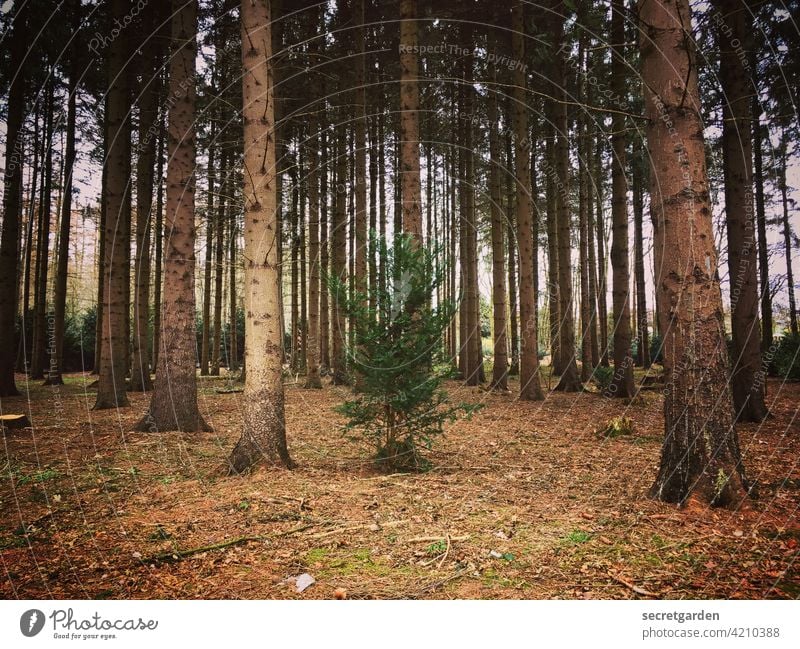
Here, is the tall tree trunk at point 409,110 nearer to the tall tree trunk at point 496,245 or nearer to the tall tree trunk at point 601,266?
the tall tree trunk at point 496,245

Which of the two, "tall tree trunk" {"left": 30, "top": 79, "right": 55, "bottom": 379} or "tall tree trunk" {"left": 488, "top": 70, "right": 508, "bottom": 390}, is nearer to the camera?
"tall tree trunk" {"left": 488, "top": 70, "right": 508, "bottom": 390}

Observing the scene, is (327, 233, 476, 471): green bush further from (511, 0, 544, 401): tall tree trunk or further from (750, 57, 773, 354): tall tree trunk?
(750, 57, 773, 354): tall tree trunk

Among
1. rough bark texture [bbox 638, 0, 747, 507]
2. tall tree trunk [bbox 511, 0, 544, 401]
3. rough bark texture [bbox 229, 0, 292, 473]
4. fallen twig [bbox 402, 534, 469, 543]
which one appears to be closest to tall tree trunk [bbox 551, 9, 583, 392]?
tall tree trunk [bbox 511, 0, 544, 401]

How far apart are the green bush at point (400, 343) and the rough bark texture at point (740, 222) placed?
657cm

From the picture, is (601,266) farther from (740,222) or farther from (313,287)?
(313,287)

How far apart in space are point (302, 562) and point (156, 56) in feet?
56.3

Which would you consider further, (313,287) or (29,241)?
(313,287)

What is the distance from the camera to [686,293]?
4.48 metres

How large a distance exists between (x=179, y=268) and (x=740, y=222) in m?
11.5

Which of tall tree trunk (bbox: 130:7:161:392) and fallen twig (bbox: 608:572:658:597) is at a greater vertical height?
tall tree trunk (bbox: 130:7:161:392)

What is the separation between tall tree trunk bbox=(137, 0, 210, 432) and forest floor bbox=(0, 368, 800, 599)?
1280mm

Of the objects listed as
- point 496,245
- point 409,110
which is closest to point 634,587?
point 409,110

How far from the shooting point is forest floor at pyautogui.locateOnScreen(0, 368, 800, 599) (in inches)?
128
